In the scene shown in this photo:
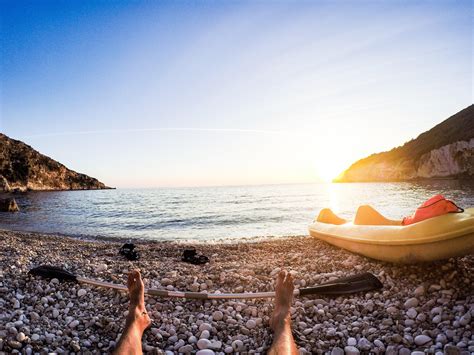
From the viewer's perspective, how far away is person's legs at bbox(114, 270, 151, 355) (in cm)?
312

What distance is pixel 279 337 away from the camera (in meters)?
3.31

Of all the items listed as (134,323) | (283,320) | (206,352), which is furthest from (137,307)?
(283,320)

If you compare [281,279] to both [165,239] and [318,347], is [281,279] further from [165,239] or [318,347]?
[165,239]

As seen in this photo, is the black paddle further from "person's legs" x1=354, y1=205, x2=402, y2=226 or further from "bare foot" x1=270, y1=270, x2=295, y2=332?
"person's legs" x1=354, y1=205, x2=402, y2=226

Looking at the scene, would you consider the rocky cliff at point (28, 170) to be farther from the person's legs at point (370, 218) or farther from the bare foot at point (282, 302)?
the bare foot at point (282, 302)

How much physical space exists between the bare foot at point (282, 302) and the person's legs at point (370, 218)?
3300 millimetres

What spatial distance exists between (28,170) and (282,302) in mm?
105996

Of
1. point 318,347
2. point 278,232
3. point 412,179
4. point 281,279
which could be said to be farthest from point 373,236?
point 412,179

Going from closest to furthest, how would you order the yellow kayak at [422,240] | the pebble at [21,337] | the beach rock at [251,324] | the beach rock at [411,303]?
1. the pebble at [21,337]
2. the beach rock at [251,324]
3. the beach rock at [411,303]
4. the yellow kayak at [422,240]

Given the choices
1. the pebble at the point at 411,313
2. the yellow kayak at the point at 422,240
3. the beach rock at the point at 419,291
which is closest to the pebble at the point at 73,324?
the pebble at the point at 411,313

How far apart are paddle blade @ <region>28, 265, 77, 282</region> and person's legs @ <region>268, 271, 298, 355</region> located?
11.4ft

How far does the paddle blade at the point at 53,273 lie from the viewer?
5.18 meters

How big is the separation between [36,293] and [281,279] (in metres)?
3.76

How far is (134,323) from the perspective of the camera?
11.8 feet
